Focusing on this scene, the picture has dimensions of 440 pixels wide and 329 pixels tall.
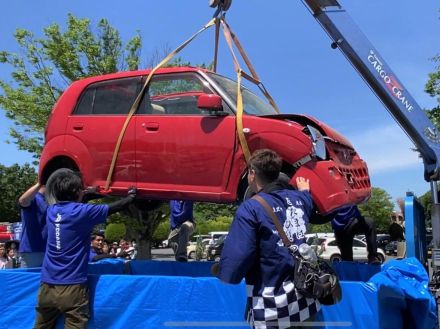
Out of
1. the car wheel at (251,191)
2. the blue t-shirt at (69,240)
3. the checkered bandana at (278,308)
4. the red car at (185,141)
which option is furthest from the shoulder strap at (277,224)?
the blue t-shirt at (69,240)

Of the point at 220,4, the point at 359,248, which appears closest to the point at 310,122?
the point at 220,4

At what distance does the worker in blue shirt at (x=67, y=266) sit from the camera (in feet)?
12.6

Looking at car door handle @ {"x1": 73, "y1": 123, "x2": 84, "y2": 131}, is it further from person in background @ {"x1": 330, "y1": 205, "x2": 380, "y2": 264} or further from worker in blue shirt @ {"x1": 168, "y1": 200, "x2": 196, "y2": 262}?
person in background @ {"x1": 330, "y1": 205, "x2": 380, "y2": 264}

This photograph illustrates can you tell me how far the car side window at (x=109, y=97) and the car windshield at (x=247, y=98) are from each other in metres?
0.86

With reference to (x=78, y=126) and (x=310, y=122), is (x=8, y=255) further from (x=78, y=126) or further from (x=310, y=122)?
(x=310, y=122)

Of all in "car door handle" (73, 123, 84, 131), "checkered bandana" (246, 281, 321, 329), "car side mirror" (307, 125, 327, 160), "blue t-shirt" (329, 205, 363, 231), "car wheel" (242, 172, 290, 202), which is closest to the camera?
"checkered bandana" (246, 281, 321, 329)

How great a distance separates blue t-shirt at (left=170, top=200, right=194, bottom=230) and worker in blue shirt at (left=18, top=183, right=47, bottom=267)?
70.9 inches

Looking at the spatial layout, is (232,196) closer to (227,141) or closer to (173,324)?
(227,141)

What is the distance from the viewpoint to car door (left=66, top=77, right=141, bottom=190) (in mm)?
4992

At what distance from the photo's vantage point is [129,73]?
17.4ft

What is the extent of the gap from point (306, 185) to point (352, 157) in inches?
44.1

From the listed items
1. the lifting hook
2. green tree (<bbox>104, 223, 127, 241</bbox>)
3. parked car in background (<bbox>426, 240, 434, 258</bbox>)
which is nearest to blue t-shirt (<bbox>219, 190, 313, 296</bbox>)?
parked car in background (<bbox>426, 240, 434, 258</bbox>)

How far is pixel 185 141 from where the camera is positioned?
4727 mm

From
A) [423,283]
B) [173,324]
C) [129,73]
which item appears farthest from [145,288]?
[129,73]
